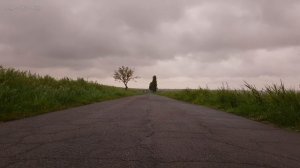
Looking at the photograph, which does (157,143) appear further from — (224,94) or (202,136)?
(224,94)

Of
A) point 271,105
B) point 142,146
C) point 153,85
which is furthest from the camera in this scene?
point 153,85

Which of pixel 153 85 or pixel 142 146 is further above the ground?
pixel 153 85

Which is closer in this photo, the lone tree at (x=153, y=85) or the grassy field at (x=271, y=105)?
the grassy field at (x=271, y=105)

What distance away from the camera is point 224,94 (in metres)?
23.4

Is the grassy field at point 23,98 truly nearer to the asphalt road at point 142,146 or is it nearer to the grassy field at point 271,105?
the asphalt road at point 142,146

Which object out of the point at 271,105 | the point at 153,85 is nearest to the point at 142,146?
the point at 271,105

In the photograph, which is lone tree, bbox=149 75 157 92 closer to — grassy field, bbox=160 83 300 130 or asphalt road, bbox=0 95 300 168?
grassy field, bbox=160 83 300 130

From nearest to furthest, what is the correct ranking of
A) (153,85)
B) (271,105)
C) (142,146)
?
(142,146), (271,105), (153,85)

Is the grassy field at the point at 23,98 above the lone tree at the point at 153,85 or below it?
below

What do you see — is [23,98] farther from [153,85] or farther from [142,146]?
[153,85]

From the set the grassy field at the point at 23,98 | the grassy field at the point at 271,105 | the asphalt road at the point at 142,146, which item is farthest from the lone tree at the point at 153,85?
the asphalt road at the point at 142,146

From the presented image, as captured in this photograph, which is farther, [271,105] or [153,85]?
[153,85]

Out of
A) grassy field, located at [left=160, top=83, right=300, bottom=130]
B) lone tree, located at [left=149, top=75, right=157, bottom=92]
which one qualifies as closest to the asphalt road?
grassy field, located at [left=160, top=83, right=300, bottom=130]

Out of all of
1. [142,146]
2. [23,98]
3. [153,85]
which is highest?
[153,85]
